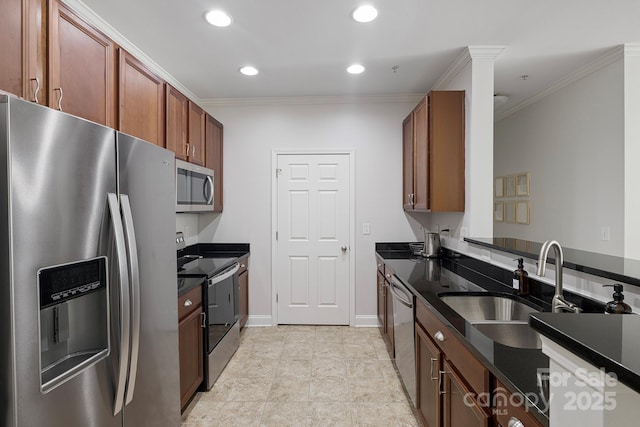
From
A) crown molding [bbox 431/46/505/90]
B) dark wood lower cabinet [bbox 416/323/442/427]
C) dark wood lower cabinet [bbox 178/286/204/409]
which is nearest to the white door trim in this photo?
crown molding [bbox 431/46/505/90]

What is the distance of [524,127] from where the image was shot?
12.9 ft

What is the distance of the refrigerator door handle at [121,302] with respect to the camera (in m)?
1.25

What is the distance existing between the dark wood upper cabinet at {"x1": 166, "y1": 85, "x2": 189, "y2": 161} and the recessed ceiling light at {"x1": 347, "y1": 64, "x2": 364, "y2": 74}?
1.50 metres

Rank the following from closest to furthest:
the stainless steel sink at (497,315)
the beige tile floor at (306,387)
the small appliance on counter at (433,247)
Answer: the stainless steel sink at (497,315) < the beige tile floor at (306,387) < the small appliance on counter at (433,247)

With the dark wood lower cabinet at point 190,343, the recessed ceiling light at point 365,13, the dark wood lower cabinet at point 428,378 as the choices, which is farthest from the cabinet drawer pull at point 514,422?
the recessed ceiling light at point 365,13

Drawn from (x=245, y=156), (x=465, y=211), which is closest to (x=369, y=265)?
(x=465, y=211)

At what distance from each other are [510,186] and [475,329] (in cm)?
353

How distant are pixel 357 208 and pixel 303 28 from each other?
6.73 feet

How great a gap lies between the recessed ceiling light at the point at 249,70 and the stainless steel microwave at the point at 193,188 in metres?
0.98

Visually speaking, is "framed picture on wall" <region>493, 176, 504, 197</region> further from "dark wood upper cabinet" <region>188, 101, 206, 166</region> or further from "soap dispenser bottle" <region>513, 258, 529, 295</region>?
"dark wood upper cabinet" <region>188, 101, 206, 166</region>

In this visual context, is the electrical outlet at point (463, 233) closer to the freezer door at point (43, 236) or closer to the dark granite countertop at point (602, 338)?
the dark granite countertop at point (602, 338)

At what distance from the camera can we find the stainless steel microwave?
2633 millimetres

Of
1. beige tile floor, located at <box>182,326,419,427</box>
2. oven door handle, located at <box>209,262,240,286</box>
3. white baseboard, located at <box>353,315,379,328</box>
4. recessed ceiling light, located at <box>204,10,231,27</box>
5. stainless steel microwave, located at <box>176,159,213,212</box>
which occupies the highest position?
recessed ceiling light, located at <box>204,10,231,27</box>

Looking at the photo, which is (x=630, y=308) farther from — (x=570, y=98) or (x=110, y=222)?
(x=570, y=98)
